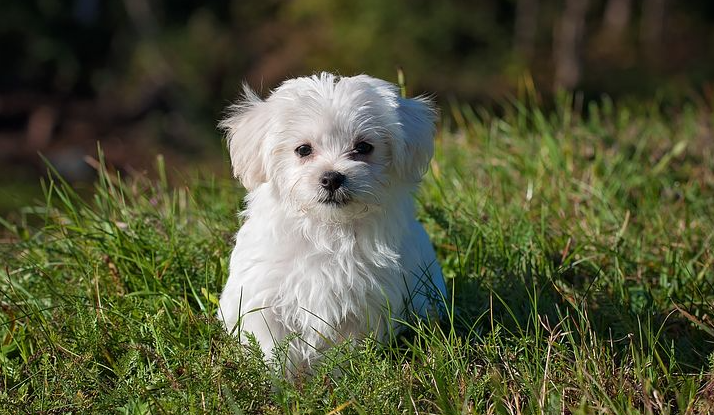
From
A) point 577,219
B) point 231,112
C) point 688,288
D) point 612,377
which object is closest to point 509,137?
point 577,219

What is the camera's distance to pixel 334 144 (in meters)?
3.43

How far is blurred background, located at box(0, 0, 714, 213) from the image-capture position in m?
17.5

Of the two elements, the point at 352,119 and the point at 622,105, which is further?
the point at 622,105

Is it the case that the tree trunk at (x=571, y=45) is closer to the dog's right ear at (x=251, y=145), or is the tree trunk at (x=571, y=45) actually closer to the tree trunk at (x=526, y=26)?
the tree trunk at (x=526, y=26)

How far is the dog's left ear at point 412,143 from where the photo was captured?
11.5 feet

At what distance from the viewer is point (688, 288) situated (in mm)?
4207

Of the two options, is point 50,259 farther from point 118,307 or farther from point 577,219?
point 577,219

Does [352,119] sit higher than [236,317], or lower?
higher

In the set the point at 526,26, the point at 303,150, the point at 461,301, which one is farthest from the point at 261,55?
the point at 303,150

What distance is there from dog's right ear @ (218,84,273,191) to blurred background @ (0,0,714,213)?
40.2 feet

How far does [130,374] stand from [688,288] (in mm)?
2726

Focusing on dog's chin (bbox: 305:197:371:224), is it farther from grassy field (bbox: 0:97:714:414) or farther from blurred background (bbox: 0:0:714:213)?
blurred background (bbox: 0:0:714:213)

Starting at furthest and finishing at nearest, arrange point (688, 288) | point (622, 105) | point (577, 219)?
point (622, 105) → point (577, 219) → point (688, 288)

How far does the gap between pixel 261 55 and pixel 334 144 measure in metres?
18.0
